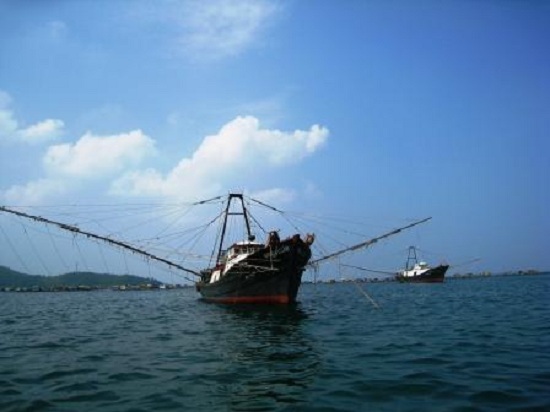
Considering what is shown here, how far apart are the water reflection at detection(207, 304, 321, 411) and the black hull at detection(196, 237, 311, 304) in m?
8.76

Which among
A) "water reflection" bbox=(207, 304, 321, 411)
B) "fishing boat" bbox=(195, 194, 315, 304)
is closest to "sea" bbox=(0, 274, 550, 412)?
"water reflection" bbox=(207, 304, 321, 411)

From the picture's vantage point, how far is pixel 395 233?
41.1 m

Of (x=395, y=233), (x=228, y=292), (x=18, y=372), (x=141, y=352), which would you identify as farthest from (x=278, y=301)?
(x=18, y=372)

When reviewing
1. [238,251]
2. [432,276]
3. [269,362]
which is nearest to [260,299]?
[238,251]

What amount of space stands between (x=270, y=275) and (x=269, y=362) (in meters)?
22.0

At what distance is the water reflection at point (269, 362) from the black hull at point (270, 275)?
28.8ft

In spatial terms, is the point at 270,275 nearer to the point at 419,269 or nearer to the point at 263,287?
the point at 263,287

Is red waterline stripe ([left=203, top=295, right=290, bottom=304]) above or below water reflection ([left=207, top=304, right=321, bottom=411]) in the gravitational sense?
above

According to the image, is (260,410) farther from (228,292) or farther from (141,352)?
(228,292)

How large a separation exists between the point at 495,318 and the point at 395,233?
15.6 meters

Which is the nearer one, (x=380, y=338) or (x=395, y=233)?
(x=380, y=338)

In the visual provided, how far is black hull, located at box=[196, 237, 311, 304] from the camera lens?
35.9 m

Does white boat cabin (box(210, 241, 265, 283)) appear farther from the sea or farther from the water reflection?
the sea

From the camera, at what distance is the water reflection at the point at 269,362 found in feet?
34.9
